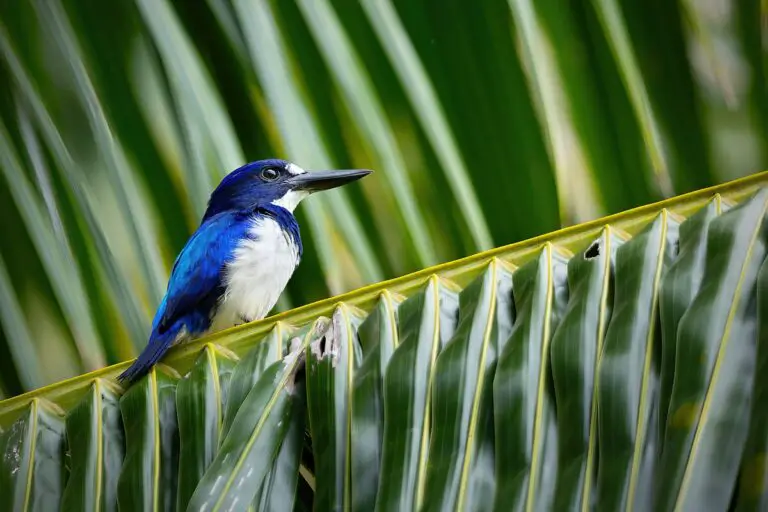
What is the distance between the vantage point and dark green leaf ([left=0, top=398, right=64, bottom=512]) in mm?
1845

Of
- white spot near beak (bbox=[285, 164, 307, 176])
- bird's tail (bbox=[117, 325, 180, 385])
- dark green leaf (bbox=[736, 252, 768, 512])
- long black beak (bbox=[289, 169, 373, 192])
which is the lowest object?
dark green leaf (bbox=[736, 252, 768, 512])

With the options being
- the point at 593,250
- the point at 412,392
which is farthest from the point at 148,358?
the point at 593,250

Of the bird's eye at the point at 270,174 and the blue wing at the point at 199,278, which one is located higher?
the bird's eye at the point at 270,174

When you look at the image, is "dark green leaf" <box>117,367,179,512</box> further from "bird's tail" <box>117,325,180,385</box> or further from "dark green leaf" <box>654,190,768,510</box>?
"dark green leaf" <box>654,190,768,510</box>

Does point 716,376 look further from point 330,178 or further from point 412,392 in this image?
point 330,178

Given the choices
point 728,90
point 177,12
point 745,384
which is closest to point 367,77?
point 177,12

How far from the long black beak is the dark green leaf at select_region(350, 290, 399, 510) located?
1.83 ft

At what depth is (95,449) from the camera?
6.03ft

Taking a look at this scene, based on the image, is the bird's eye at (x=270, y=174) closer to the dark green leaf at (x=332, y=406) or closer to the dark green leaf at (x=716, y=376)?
→ the dark green leaf at (x=332, y=406)

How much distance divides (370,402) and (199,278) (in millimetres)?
1616

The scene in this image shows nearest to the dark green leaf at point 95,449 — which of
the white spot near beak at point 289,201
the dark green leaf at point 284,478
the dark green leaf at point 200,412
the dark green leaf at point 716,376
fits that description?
the dark green leaf at point 200,412

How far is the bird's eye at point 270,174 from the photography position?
11.2 feet

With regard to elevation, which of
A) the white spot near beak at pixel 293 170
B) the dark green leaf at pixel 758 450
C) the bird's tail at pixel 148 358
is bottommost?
the dark green leaf at pixel 758 450

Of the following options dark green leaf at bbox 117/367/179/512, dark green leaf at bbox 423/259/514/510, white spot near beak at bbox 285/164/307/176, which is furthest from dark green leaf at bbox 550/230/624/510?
white spot near beak at bbox 285/164/307/176
